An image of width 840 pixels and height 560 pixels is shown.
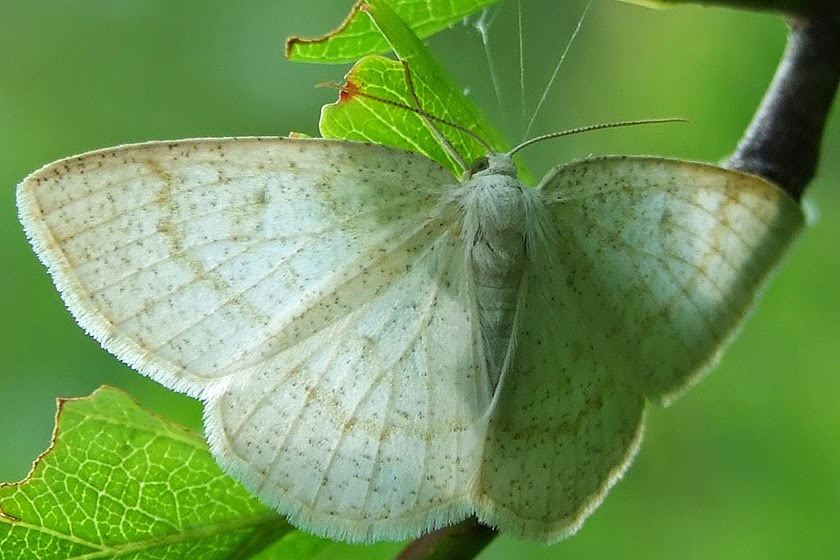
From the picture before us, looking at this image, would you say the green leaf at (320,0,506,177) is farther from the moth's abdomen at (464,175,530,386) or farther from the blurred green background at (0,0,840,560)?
the blurred green background at (0,0,840,560)

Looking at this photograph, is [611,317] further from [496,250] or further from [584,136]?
[584,136]

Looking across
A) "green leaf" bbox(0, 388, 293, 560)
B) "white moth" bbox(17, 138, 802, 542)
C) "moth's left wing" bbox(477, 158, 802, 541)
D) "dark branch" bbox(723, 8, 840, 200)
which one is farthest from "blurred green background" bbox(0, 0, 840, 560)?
"dark branch" bbox(723, 8, 840, 200)

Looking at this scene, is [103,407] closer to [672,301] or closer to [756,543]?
[672,301]

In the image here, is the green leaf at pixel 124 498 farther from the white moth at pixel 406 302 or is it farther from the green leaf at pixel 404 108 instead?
the green leaf at pixel 404 108

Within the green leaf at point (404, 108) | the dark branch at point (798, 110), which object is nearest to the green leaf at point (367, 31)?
the green leaf at point (404, 108)

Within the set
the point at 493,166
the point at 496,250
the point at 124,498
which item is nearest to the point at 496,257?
the point at 496,250

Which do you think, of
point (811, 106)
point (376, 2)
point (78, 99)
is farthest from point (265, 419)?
point (78, 99)

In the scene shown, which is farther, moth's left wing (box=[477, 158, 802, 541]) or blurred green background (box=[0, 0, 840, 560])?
blurred green background (box=[0, 0, 840, 560])
